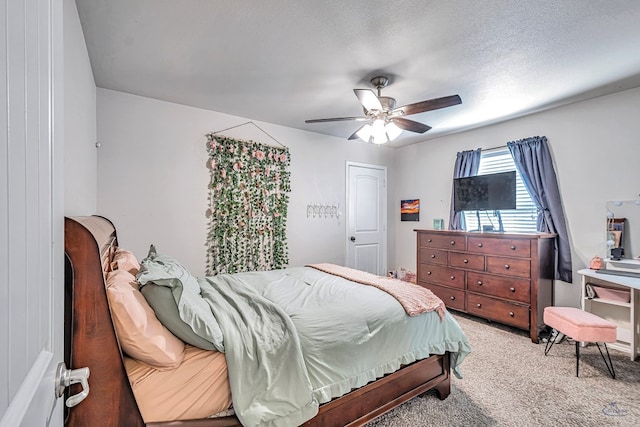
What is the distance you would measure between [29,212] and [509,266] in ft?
12.7

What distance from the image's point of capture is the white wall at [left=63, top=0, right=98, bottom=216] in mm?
1620

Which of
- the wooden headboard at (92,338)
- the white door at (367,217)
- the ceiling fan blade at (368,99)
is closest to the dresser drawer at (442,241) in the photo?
the white door at (367,217)

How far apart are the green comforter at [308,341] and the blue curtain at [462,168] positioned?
247 cm

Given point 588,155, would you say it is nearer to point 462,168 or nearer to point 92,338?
point 462,168

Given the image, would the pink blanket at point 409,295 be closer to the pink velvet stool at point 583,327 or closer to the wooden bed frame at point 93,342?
the pink velvet stool at point 583,327

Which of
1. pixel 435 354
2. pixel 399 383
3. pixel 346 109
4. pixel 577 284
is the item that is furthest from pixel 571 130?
pixel 399 383

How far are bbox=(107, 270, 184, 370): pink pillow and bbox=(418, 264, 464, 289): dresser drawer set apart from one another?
3.41 meters

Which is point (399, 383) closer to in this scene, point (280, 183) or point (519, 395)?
point (519, 395)

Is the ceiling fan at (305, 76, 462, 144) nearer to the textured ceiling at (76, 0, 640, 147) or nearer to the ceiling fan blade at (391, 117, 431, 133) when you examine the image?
the ceiling fan blade at (391, 117, 431, 133)

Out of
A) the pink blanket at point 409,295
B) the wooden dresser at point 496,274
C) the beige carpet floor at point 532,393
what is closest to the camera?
the beige carpet floor at point 532,393

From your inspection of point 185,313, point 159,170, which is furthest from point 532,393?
point 159,170

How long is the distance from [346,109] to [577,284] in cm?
331

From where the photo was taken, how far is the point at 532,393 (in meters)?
2.19

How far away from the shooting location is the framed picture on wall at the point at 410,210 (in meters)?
5.04
